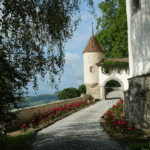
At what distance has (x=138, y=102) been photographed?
338 inches

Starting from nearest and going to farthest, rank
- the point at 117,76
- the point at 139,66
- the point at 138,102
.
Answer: the point at 138,102 < the point at 139,66 < the point at 117,76

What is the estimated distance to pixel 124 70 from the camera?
24.3 metres

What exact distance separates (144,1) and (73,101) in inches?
472

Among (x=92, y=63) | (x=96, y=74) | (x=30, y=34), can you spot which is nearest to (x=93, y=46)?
(x=92, y=63)

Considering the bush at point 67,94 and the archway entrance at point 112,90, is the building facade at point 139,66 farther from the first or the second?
the archway entrance at point 112,90

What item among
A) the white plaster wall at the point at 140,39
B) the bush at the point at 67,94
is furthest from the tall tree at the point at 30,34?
the bush at the point at 67,94

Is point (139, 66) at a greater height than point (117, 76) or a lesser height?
lesser

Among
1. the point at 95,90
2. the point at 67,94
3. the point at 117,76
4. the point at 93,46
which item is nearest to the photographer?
the point at 67,94

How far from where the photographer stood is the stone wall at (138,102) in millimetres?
7811

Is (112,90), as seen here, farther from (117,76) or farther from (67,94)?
(67,94)

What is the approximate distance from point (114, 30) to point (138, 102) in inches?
654

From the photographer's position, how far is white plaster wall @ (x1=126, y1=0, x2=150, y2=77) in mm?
7867

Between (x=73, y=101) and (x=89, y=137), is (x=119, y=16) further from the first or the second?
(x=89, y=137)

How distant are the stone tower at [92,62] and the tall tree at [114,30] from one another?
1.48 m
